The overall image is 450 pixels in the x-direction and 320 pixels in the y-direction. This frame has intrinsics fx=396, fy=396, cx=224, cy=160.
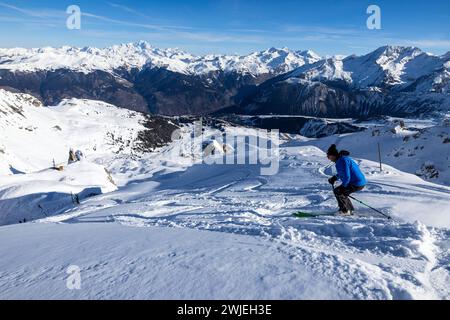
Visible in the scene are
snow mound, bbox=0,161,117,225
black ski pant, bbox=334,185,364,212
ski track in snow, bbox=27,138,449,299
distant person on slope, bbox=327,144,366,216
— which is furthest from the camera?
snow mound, bbox=0,161,117,225

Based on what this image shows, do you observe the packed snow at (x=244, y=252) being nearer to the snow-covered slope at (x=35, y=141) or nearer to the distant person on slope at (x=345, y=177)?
the distant person on slope at (x=345, y=177)

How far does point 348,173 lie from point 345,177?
16cm

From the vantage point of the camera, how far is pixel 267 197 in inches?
730

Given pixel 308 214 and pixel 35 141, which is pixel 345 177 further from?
pixel 35 141

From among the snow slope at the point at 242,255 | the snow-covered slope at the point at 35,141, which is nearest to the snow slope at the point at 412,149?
the snow slope at the point at 242,255

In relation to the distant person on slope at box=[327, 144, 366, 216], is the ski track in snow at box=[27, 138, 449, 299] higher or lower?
lower

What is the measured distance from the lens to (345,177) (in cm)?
1273

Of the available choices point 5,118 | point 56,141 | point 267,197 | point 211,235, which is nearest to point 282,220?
point 211,235

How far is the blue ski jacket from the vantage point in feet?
41.7

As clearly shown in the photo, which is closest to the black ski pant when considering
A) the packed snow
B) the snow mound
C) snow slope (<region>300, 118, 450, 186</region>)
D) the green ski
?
the green ski

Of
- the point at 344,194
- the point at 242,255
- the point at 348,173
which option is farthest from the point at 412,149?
the point at 242,255

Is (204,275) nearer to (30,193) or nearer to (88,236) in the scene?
(88,236)

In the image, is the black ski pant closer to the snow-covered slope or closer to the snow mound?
the snow mound
